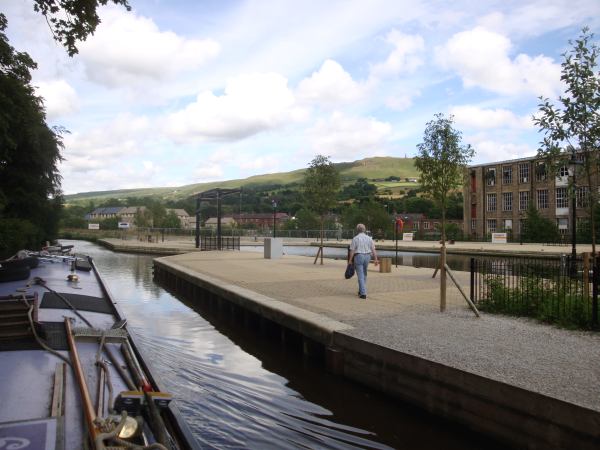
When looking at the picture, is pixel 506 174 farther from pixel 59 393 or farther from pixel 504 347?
pixel 59 393

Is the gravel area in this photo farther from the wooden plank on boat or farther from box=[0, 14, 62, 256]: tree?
box=[0, 14, 62, 256]: tree

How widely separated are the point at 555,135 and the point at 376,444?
717cm

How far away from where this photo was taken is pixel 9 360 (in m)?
5.31

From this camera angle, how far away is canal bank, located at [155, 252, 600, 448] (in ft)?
16.3

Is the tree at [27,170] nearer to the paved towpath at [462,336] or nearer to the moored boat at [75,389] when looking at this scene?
the paved towpath at [462,336]

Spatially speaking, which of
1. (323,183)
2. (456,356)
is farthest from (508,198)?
(456,356)

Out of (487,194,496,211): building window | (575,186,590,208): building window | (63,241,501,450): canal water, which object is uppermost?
(487,194,496,211): building window

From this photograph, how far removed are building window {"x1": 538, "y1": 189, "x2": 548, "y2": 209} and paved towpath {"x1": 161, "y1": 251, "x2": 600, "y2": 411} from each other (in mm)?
54091

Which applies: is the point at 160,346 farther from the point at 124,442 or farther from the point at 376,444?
the point at 124,442

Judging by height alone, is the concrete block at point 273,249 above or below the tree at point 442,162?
below

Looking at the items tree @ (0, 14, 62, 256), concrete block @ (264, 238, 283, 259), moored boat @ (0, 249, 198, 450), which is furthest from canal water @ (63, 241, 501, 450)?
concrete block @ (264, 238, 283, 259)

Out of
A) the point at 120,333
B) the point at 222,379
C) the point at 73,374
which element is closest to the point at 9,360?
the point at 73,374

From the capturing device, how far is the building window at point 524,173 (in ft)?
208

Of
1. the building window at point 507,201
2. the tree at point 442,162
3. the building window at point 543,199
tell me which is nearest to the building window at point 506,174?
the building window at point 507,201
